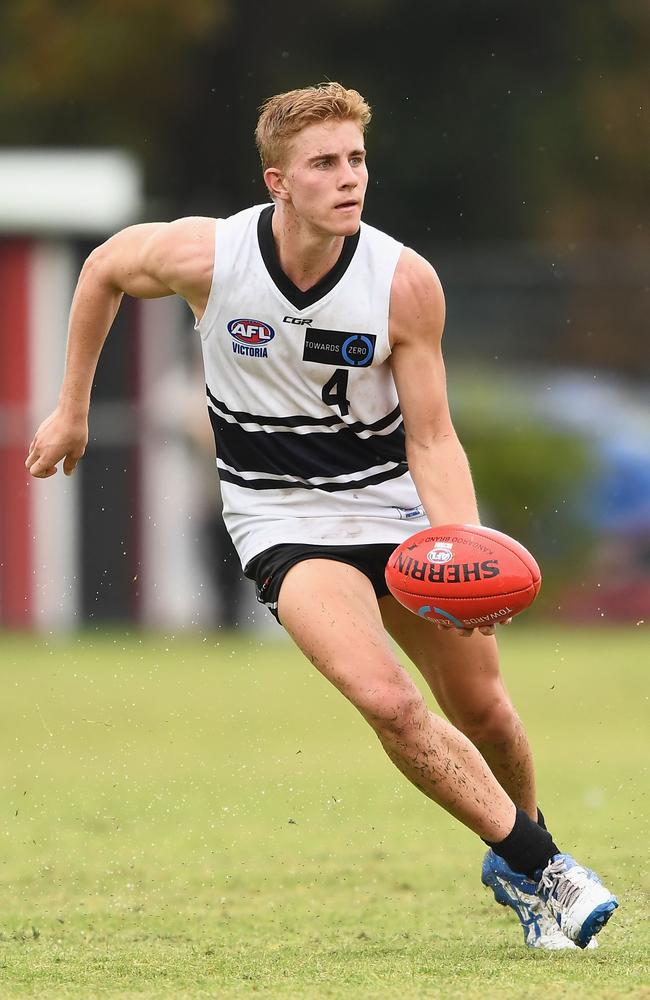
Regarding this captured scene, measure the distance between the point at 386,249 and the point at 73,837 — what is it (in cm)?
303

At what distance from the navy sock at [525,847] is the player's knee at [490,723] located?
353 millimetres

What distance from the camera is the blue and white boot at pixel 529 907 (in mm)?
5414

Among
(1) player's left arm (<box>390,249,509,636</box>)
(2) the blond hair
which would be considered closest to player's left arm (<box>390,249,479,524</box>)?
(1) player's left arm (<box>390,249,509,636</box>)

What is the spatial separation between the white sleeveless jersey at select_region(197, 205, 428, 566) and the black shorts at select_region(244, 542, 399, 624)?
0.03m

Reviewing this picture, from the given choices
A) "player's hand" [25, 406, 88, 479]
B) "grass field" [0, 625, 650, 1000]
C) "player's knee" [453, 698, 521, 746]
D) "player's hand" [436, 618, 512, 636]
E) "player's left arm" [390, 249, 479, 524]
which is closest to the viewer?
"grass field" [0, 625, 650, 1000]

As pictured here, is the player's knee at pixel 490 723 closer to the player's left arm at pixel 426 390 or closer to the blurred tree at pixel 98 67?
the player's left arm at pixel 426 390

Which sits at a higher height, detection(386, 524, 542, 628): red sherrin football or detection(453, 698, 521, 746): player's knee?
detection(386, 524, 542, 628): red sherrin football

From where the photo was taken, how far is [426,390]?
5461mm

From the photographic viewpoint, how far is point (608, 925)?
18.8ft

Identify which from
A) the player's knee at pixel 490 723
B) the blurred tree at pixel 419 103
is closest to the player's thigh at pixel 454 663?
the player's knee at pixel 490 723

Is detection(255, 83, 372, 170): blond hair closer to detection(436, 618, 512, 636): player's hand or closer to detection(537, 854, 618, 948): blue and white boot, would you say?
detection(436, 618, 512, 636): player's hand

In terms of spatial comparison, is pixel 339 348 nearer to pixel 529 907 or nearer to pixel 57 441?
pixel 57 441

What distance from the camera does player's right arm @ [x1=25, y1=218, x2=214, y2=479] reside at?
5582 mm

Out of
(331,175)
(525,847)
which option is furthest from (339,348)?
(525,847)
